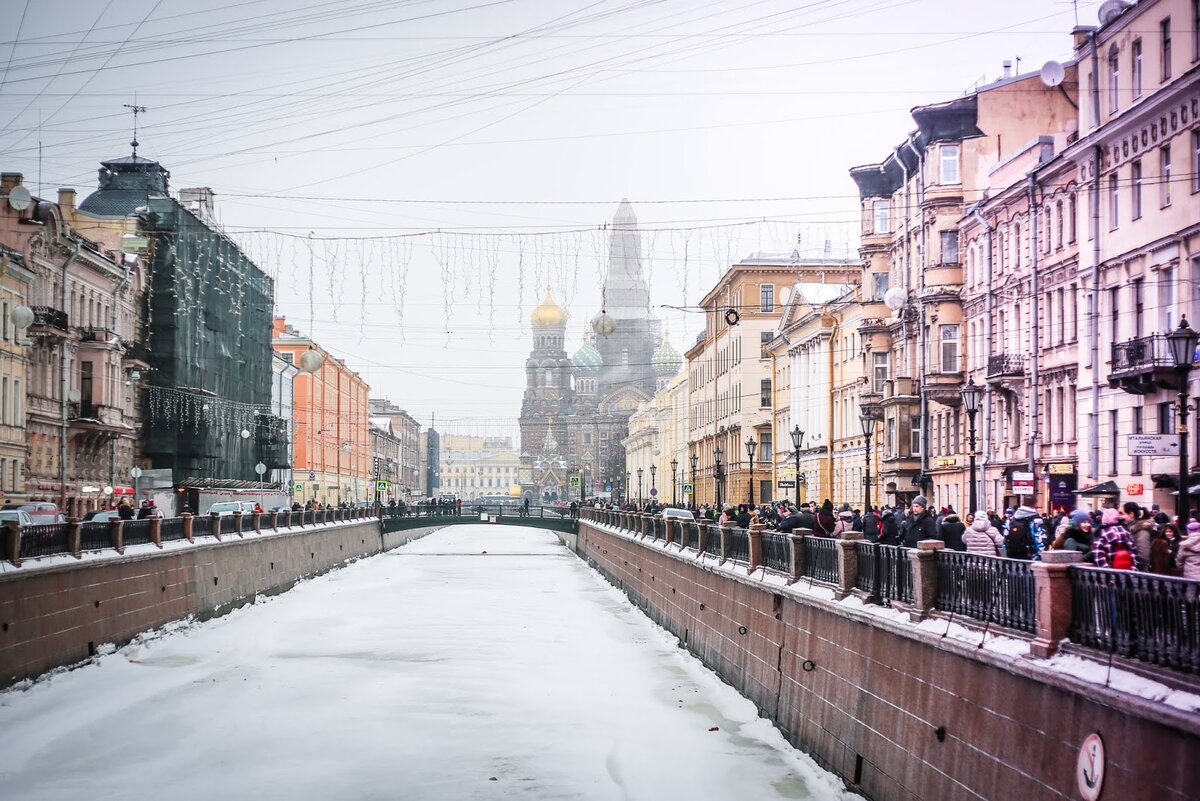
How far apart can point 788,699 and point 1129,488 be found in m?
15.3

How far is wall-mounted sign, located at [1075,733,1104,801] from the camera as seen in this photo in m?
11.7

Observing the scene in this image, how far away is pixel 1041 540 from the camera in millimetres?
24094

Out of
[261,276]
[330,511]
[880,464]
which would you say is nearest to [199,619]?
[880,464]

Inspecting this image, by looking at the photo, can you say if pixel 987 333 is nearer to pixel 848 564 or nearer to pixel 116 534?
pixel 116 534

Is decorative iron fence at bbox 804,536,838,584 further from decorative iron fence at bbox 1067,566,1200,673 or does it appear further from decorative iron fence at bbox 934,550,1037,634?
decorative iron fence at bbox 1067,566,1200,673

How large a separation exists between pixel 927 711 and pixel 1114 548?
4.23m

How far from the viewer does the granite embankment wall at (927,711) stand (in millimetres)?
11250

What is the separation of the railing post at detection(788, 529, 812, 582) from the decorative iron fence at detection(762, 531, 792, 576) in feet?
1.56

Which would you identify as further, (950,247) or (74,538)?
(950,247)

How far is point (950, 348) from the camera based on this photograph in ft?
175

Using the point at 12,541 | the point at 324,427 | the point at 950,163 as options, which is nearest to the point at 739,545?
the point at 12,541

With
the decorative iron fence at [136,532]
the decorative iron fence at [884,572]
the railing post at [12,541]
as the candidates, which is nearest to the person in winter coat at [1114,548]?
the decorative iron fence at [884,572]

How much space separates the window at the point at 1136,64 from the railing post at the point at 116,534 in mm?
25825

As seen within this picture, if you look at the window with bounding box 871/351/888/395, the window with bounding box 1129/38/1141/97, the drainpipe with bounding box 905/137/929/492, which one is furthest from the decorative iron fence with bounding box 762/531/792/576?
the window with bounding box 871/351/888/395
